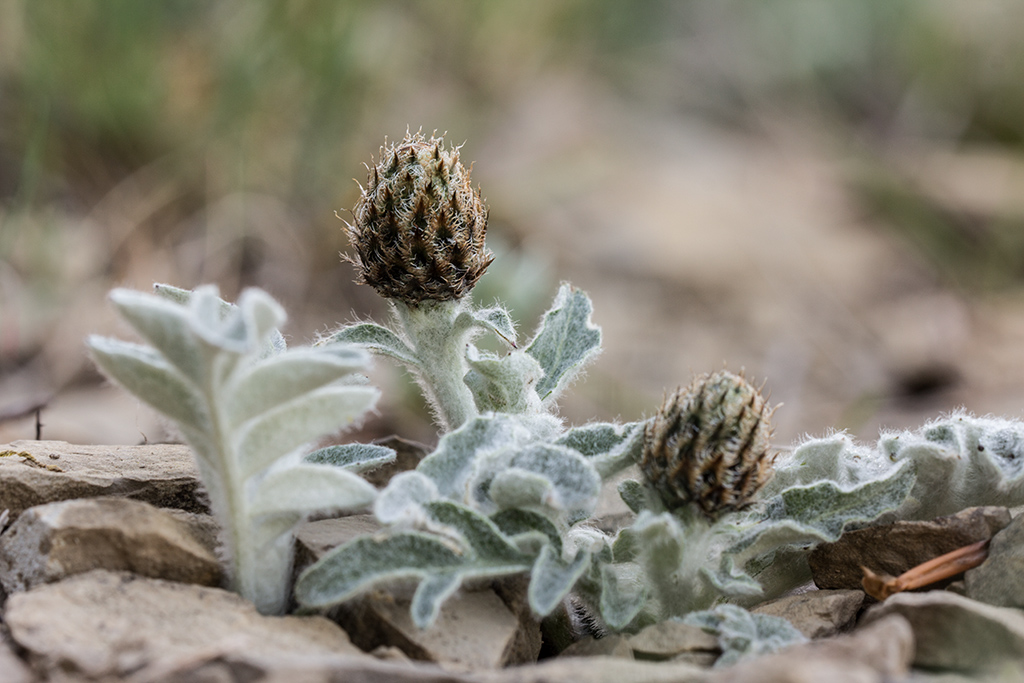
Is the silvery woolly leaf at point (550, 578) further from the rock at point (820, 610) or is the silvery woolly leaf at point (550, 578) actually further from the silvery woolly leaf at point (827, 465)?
the silvery woolly leaf at point (827, 465)

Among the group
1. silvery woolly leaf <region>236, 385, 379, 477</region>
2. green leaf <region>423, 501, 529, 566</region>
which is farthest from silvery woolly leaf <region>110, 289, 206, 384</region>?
green leaf <region>423, 501, 529, 566</region>

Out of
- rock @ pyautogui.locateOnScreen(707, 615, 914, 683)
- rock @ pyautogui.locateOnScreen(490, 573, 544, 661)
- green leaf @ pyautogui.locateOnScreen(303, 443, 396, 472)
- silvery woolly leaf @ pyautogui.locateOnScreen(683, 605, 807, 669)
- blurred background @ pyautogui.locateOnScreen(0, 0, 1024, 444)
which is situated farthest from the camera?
blurred background @ pyautogui.locateOnScreen(0, 0, 1024, 444)

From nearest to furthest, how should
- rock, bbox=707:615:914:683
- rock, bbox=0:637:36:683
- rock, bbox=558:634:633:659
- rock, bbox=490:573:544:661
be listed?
rock, bbox=707:615:914:683
rock, bbox=0:637:36:683
rock, bbox=558:634:633:659
rock, bbox=490:573:544:661

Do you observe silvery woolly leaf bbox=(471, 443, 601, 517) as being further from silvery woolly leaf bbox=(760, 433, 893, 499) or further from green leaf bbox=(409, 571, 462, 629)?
silvery woolly leaf bbox=(760, 433, 893, 499)

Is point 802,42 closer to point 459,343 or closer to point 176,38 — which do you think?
point 176,38

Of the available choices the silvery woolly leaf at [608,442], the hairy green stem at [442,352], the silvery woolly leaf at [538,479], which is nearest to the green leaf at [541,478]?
the silvery woolly leaf at [538,479]

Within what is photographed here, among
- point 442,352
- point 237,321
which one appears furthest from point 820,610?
point 237,321

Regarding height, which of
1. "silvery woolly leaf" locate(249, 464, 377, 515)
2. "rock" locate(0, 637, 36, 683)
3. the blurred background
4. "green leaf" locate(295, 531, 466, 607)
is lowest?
"rock" locate(0, 637, 36, 683)

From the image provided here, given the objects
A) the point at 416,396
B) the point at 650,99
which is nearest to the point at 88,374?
the point at 416,396
